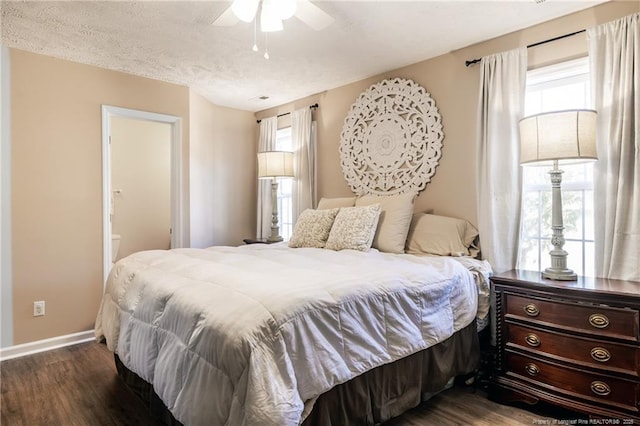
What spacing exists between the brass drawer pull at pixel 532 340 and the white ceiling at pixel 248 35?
2069mm

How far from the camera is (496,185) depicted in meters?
2.72

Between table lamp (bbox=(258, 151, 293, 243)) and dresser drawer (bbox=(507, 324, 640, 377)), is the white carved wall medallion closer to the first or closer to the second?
table lamp (bbox=(258, 151, 293, 243))

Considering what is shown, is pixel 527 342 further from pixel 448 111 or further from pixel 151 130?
pixel 151 130

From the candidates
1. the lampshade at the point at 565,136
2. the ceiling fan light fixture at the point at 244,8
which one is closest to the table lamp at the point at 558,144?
the lampshade at the point at 565,136

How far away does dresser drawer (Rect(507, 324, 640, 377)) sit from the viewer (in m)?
1.82

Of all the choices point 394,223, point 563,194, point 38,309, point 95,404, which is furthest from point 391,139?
point 38,309

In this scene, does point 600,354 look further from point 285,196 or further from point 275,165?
point 285,196

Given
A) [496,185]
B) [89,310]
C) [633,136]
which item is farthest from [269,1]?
[89,310]

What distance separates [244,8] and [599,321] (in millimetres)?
2517

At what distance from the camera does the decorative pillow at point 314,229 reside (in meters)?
3.12

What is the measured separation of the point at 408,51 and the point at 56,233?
3466 millimetres

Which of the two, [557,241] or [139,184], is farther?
[139,184]

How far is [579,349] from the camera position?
194cm

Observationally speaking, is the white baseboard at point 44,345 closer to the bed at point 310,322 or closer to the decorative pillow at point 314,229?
the bed at point 310,322
